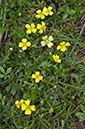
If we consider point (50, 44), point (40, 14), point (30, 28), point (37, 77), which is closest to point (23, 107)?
point (37, 77)

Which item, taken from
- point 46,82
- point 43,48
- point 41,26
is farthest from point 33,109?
point 41,26

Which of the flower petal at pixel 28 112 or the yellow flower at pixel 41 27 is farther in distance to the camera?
the yellow flower at pixel 41 27

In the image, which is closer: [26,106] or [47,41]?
[26,106]

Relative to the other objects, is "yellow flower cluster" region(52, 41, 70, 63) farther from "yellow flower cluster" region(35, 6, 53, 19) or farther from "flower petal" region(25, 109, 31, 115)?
"flower petal" region(25, 109, 31, 115)

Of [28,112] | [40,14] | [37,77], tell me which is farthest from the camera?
[40,14]

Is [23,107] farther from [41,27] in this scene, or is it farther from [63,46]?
[41,27]

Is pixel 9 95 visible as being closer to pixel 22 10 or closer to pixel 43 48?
pixel 43 48

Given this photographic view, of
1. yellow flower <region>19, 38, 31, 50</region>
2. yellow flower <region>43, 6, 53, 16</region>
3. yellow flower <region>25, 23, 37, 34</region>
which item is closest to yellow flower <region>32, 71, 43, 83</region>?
yellow flower <region>19, 38, 31, 50</region>

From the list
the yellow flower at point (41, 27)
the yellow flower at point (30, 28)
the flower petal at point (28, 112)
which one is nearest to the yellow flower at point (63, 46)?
the yellow flower at point (41, 27)

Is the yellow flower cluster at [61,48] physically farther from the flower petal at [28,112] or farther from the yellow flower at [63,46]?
the flower petal at [28,112]

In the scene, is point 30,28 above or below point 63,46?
above
